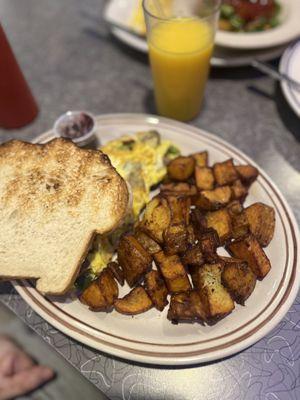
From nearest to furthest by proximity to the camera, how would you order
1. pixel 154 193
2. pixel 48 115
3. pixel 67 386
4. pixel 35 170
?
1. pixel 67 386
2. pixel 35 170
3. pixel 154 193
4. pixel 48 115

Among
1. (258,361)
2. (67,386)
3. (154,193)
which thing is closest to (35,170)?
(154,193)

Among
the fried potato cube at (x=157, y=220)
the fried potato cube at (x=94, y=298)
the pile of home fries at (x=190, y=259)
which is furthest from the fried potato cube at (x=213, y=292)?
the fried potato cube at (x=94, y=298)

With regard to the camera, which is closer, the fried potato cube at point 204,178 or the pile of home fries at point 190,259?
the pile of home fries at point 190,259

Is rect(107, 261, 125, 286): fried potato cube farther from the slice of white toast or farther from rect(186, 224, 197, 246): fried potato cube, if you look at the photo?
rect(186, 224, 197, 246): fried potato cube

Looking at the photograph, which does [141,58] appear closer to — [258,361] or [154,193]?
[154,193]

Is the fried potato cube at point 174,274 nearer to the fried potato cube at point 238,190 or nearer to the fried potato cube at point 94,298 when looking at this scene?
→ the fried potato cube at point 94,298

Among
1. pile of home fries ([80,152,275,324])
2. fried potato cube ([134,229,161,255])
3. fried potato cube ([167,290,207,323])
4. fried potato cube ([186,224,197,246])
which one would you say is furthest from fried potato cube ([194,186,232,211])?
fried potato cube ([167,290,207,323])

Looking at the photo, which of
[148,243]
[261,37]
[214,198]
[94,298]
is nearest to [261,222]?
[214,198]
